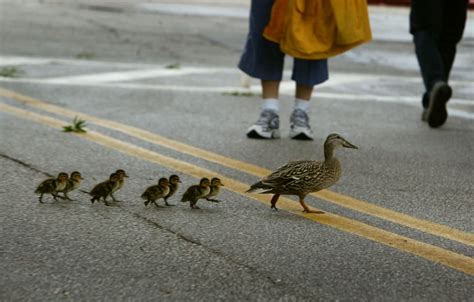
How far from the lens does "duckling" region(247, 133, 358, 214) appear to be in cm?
651

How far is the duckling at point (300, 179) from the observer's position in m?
6.51

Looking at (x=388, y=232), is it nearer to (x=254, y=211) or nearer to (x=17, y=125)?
(x=254, y=211)

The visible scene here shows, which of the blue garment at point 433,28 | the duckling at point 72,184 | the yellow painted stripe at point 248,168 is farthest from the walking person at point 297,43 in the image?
the duckling at point 72,184

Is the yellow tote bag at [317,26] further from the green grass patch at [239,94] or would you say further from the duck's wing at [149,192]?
the green grass patch at [239,94]

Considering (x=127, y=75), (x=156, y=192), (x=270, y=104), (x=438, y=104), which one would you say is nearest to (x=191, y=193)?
(x=156, y=192)

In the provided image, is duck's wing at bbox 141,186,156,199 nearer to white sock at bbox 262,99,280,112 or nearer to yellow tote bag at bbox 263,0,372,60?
yellow tote bag at bbox 263,0,372,60

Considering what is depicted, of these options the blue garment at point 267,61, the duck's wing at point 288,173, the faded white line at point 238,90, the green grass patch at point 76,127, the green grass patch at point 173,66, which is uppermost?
the duck's wing at point 288,173

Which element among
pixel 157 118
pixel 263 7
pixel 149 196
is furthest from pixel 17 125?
pixel 149 196

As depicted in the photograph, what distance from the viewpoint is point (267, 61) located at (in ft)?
31.0

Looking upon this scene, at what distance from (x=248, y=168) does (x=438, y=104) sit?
2646mm

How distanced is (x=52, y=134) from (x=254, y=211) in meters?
2.93

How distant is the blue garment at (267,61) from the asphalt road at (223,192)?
0.48 meters

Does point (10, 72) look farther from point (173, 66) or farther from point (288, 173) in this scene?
point (288, 173)

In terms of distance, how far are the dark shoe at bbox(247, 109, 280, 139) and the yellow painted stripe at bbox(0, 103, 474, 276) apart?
3.31 feet
